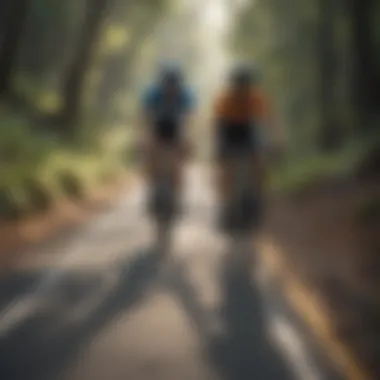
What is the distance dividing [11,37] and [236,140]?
2.96 feet

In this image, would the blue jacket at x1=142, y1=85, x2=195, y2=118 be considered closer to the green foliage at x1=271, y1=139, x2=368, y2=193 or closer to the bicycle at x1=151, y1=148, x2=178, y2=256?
the bicycle at x1=151, y1=148, x2=178, y2=256

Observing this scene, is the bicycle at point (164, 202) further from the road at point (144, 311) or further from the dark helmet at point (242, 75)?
the dark helmet at point (242, 75)

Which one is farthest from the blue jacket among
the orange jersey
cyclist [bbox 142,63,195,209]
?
the orange jersey

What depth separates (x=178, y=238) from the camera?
2898 millimetres

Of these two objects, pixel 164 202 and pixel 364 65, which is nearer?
pixel 164 202

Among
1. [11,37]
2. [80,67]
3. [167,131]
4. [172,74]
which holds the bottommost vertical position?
[167,131]

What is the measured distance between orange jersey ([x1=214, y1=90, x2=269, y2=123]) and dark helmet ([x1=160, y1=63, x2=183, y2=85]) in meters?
0.15

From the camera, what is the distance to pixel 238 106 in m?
2.77

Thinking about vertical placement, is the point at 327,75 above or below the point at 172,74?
below

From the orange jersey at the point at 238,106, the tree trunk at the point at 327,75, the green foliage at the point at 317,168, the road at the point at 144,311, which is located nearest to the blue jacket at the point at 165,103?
the orange jersey at the point at 238,106

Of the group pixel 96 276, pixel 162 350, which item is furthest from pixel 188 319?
pixel 96 276

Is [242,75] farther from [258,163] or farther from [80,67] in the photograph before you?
[80,67]

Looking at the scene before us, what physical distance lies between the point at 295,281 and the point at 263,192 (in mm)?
347

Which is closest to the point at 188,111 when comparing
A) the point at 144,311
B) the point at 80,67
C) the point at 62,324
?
the point at 80,67
